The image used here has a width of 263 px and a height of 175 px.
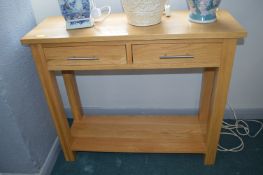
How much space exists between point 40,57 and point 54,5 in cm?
42

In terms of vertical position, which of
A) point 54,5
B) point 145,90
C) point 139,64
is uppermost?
point 54,5

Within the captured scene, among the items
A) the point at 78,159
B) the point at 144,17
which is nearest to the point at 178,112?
the point at 78,159

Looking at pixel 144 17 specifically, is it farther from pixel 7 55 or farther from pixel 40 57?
pixel 7 55

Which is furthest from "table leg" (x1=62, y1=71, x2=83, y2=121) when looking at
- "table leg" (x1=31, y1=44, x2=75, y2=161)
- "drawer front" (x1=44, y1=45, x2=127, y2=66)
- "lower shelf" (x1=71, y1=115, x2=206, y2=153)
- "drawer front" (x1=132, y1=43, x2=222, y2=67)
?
"drawer front" (x1=132, y1=43, x2=222, y2=67)

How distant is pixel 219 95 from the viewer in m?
1.12

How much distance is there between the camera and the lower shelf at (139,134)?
1377 millimetres

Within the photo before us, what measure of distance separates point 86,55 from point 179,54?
0.40 meters

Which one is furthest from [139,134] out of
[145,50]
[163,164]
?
[145,50]

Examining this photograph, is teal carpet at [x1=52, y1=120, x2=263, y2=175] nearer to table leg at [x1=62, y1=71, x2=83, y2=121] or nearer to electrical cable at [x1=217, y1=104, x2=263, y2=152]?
electrical cable at [x1=217, y1=104, x2=263, y2=152]

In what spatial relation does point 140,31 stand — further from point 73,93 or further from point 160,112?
point 160,112

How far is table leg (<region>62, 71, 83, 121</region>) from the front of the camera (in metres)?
1.44

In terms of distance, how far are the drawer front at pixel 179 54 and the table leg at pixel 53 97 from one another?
0.42 m

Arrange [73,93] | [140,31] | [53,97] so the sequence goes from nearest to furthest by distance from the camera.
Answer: [140,31] → [53,97] → [73,93]

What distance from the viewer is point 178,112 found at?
1674 millimetres
